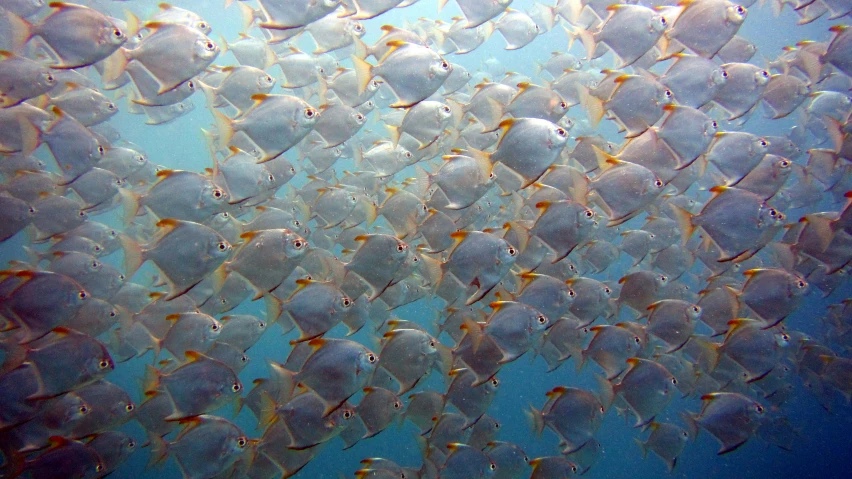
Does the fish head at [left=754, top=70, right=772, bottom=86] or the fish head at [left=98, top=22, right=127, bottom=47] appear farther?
the fish head at [left=754, top=70, right=772, bottom=86]

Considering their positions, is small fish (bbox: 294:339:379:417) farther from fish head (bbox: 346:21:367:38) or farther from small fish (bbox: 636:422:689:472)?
small fish (bbox: 636:422:689:472)

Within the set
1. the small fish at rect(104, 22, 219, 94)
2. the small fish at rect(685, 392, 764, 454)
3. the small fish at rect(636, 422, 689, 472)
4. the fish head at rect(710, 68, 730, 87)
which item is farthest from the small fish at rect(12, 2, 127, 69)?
the small fish at rect(636, 422, 689, 472)

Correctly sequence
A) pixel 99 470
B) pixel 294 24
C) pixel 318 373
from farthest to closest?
pixel 99 470, pixel 318 373, pixel 294 24

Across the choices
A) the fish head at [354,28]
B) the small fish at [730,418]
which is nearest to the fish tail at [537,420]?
the small fish at [730,418]

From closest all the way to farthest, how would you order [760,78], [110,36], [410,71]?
[110,36]
[410,71]
[760,78]

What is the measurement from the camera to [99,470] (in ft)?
12.7

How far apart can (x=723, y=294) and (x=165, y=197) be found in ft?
18.4

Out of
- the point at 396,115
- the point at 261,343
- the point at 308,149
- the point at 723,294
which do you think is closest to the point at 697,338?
the point at 723,294

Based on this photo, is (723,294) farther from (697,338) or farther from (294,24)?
(294,24)

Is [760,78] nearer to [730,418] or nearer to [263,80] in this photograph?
[730,418]

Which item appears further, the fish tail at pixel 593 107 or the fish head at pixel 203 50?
the fish tail at pixel 593 107

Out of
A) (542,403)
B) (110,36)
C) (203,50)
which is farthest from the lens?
(542,403)

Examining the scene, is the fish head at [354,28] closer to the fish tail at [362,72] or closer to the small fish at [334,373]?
the fish tail at [362,72]

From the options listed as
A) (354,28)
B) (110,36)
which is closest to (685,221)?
(354,28)
